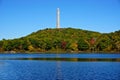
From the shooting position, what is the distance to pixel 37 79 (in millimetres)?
53344

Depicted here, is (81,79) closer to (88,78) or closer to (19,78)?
(88,78)

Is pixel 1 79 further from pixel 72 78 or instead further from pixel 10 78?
pixel 72 78

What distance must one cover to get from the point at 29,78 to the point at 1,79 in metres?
5.04

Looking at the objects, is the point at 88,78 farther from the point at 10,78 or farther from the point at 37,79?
the point at 10,78

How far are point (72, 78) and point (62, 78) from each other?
5.97 feet

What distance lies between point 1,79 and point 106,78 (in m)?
18.6

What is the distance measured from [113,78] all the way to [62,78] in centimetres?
912

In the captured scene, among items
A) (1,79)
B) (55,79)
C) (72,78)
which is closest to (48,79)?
(55,79)

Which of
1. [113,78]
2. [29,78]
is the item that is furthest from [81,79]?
[29,78]

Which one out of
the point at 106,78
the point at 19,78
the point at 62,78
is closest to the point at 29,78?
the point at 19,78

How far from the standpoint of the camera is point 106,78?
2103 inches

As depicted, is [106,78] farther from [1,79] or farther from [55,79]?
[1,79]

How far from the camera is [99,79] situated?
52312 millimetres

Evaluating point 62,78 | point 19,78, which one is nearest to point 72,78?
point 62,78
